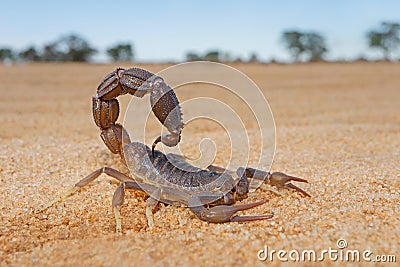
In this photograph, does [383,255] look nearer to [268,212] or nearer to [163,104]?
[268,212]

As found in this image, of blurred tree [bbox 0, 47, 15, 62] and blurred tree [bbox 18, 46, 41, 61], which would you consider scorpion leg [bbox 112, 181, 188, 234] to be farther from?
blurred tree [bbox 0, 47, 15, 62]

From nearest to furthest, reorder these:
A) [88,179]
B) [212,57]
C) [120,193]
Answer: [120,193], [88,179], [212,57]

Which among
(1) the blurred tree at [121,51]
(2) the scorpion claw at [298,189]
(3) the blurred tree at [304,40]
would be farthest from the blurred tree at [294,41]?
(2) the scorpion claw at [298,189]

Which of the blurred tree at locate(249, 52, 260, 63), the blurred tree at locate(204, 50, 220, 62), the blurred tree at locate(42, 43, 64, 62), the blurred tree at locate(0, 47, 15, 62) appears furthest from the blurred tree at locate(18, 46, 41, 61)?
the blurred tree at locate(249, 52, 260, 63)

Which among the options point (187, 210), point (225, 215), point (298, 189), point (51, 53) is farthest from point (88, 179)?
point (51, 53)

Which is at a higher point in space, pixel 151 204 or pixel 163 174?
pixel 163 174

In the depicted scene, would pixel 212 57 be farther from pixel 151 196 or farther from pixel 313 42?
pixel 151 196
